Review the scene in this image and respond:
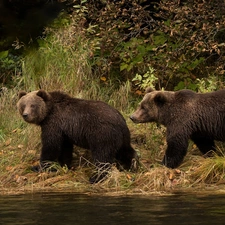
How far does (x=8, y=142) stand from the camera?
10.6 metres

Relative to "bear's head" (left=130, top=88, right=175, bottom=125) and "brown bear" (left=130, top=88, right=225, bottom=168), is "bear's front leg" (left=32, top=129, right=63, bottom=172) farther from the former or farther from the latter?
"brown bear" (left=130, top=88, right=225, bottom=168)

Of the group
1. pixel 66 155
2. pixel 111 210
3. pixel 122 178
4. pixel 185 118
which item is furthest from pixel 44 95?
pixel 111 210

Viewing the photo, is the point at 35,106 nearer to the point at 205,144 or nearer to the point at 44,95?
the point at 44,95

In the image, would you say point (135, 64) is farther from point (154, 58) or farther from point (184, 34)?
point (184, 34)

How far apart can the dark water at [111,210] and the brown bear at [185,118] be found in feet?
6.80

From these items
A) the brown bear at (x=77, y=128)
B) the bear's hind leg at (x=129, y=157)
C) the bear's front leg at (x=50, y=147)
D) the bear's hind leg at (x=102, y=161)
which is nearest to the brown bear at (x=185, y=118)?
the bear's hind leg at (x=129, y=157)

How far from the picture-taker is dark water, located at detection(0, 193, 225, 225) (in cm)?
472

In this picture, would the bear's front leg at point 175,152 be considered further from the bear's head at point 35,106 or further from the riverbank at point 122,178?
the bear's head at point 35,106

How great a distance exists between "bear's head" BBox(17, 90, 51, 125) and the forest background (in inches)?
33.8

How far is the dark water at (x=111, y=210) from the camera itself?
4.72m

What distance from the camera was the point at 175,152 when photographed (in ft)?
28.8

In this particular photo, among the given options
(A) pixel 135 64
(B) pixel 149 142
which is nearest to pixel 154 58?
(A) pixel 135 64

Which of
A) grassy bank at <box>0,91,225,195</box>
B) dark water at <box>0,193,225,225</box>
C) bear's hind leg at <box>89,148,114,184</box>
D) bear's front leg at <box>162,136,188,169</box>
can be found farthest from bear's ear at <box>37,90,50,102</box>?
dark water at <box>0,193,225,225</box>

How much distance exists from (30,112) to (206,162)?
9.53 feet
